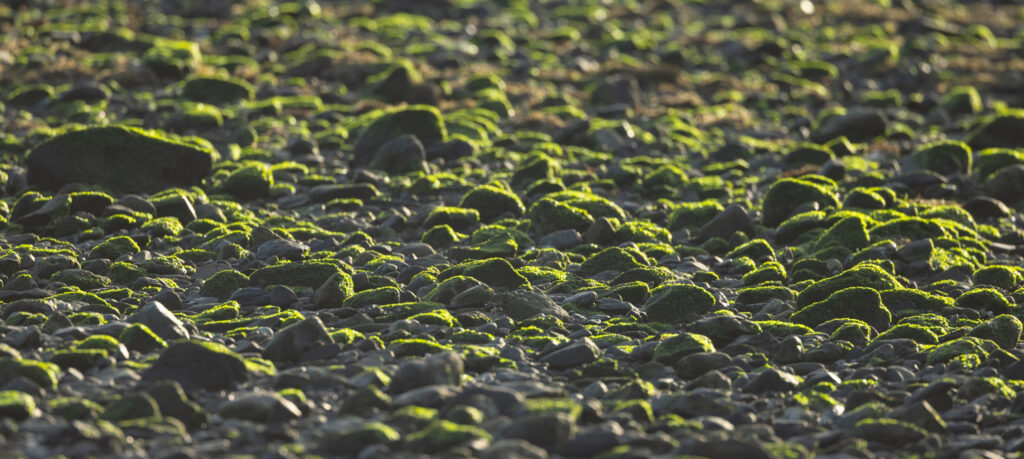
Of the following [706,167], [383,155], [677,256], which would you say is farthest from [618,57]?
[677,256]

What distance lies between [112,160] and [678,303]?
7.40 meters

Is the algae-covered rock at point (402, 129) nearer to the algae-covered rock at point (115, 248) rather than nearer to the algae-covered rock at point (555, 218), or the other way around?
the algae-covered rock at point (555, 218)

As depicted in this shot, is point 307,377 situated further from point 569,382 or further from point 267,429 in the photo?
point 569,382

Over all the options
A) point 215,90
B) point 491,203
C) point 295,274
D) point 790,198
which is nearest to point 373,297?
point 295,274

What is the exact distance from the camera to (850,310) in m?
9.84

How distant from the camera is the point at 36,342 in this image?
8.27 metres

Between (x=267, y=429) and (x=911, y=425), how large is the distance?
3.95 m

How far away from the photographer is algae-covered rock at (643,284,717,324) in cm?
982

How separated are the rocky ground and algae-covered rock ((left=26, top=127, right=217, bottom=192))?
0.12 feet

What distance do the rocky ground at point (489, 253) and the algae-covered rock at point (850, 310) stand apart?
29 millimetres

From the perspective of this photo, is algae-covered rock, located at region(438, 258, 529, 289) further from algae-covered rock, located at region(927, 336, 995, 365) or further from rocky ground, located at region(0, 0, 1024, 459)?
algae-covered rock, located at region(927, 336, 995, 365)

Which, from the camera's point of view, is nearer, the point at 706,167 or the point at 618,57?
the point at 706,167

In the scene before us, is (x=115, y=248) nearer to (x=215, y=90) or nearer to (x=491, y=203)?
(x=491, y=203)

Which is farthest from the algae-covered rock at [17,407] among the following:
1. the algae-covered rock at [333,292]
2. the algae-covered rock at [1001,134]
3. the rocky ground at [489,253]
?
the algae-covered rock at [1001,134]
